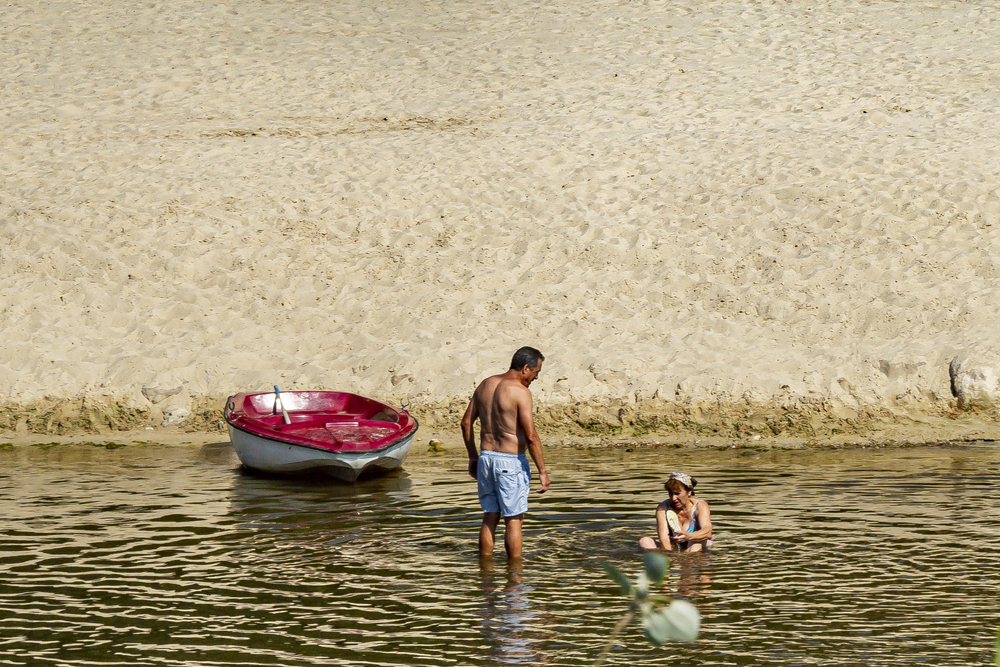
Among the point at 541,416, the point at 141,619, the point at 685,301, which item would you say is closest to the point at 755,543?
the point at 141,619

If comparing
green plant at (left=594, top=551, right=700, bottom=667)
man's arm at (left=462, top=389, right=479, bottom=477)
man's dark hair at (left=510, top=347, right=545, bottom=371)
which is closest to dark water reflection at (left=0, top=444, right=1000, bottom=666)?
man's arm at (left=462, top=389, right=479, bottom=477)

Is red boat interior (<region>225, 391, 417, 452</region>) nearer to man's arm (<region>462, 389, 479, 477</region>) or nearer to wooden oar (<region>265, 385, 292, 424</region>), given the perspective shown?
wooden oar (<region>265, 385, 292, 424</region>)

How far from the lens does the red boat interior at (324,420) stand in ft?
48.9

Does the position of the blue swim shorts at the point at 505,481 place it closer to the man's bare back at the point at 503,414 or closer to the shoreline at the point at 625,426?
the man's bare back at the point at 503,414

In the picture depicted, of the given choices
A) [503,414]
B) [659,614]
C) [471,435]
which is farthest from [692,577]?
[659,614]

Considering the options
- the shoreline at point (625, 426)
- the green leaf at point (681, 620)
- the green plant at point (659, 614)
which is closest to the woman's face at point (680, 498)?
the shoreline at point (625, 426)

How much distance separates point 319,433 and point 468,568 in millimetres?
5906

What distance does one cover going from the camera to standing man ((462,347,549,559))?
32.8 ft

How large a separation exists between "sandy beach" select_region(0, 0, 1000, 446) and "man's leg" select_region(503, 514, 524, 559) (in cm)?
758

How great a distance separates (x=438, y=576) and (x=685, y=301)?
38.4ft

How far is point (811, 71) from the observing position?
30.1m

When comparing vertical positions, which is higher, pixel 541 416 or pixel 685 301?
pixel 685 301

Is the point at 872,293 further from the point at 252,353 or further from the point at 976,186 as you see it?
the point at 252,353

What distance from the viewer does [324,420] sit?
16.6m
